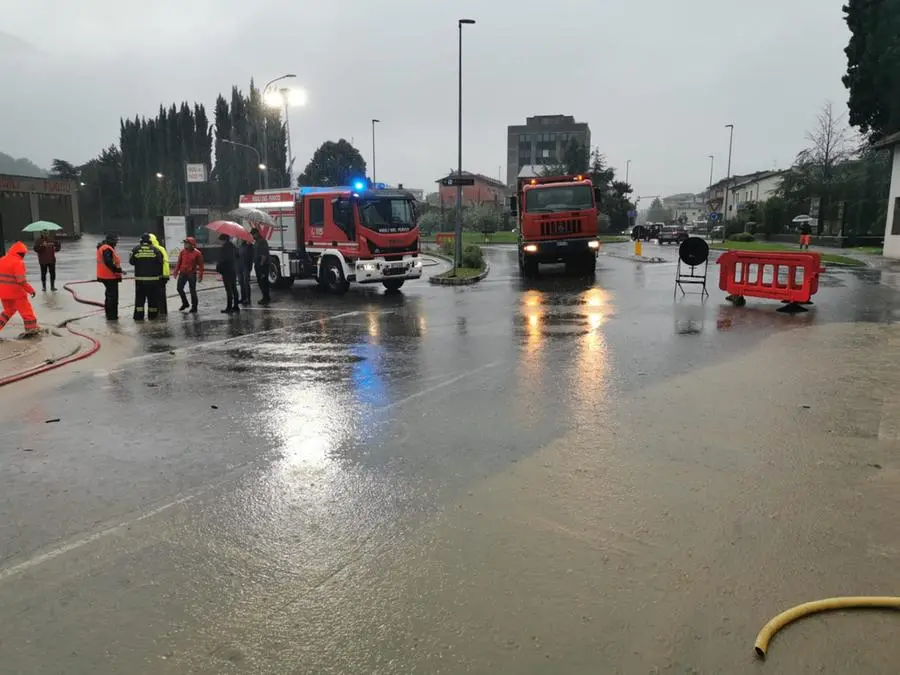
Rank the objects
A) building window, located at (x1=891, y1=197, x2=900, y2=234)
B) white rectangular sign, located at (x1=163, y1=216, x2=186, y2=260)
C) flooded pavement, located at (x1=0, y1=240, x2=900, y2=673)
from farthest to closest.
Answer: building window, located at (x1=891, y1=197, x2=900, y2=234) < white rectangular sign, located at (x1=163, y1=216, x2=186, y2=260) < flooded pavement, located at (x1=0, y1=240, x2=900, y2=673)

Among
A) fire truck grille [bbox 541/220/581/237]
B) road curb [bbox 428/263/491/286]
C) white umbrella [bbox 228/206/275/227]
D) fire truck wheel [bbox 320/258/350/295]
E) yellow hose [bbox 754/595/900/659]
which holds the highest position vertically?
white umbrella [bbox 228/206/275/227]

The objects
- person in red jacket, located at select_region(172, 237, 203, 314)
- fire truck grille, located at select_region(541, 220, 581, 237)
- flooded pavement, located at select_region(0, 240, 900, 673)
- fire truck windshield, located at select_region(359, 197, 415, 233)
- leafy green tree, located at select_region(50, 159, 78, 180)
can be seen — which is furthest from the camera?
leafy green tree, located at select_region(50, 159, 78, 180)

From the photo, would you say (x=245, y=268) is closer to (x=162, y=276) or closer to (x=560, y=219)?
(x=162, y=276)

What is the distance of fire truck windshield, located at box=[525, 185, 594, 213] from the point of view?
21.9m

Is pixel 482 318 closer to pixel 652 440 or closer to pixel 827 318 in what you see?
pixel 827 318

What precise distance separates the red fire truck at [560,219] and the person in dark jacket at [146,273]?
12019 mm

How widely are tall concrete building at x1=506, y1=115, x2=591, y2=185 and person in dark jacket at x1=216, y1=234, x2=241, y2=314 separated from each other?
124 m

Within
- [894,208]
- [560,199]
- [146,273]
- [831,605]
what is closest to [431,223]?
[894,208]

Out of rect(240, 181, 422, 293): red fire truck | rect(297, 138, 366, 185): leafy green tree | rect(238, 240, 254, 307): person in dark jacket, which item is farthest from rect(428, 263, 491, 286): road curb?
rect(297, 138, 366, 185): leafy green tree

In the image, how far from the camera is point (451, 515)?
438cm

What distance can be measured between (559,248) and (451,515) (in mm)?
18347

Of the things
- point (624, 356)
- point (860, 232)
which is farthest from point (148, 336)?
point (860, 232)

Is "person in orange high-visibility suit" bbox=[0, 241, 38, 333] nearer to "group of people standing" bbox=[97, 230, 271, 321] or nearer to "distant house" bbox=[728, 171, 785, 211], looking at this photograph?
"group of people standing" bbox=[97, 230, 271, 321]

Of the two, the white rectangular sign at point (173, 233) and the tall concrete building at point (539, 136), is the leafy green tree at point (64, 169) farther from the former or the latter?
the white rectangular sign at point (173, 233)
